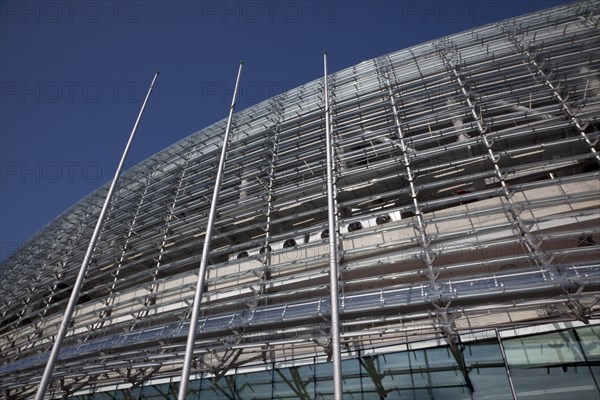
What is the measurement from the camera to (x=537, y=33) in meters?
18.2

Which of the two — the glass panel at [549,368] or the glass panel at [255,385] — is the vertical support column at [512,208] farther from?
the glass panel at [255,385]

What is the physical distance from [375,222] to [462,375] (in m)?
6.15

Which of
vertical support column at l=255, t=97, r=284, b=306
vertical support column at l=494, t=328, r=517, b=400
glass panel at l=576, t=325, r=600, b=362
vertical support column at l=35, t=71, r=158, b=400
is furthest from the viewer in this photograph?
vertical support column at l=255, t=97, r=284, b=306

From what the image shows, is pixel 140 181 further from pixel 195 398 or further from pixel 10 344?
pixel 195 398

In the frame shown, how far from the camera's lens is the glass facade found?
27.2 ft

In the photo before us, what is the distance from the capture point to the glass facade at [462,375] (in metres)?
8.28

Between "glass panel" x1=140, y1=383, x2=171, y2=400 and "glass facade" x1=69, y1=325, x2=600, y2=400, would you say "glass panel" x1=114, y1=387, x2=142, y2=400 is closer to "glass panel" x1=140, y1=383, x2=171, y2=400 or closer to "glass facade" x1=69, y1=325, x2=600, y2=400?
"glass panel" x1=140, y1=383, x2=171, y2=400

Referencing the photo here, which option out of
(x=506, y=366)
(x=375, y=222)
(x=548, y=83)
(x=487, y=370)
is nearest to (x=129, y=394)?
(x=375, y=222)

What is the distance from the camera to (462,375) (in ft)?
29.6

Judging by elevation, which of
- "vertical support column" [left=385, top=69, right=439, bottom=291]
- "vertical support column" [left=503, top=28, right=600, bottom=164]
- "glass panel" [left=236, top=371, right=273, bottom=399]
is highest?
"vertical support column" [left=503, top=28, right=600, bottom=164]

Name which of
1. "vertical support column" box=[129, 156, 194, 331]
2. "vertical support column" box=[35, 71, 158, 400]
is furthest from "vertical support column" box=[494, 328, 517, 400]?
"vertical support column" box=[129, 156, 194, 331]

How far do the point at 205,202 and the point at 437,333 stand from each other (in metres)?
11.5

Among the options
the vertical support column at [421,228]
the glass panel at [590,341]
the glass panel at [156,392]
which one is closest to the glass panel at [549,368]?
the glass panel at [590,341]

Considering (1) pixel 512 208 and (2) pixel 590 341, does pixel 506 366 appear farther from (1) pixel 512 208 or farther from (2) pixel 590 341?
(1) pixel 512 208
